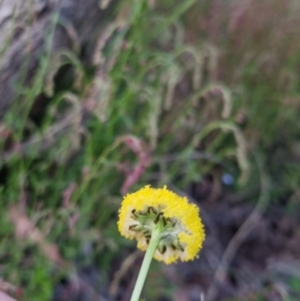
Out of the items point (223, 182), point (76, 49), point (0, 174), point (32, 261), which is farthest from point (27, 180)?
point (223, 182)

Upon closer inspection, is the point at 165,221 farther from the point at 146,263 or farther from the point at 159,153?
the point at 159,153

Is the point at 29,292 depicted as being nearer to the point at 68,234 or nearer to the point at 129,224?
the point at 68,234

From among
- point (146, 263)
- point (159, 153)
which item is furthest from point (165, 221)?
point (159, 153)

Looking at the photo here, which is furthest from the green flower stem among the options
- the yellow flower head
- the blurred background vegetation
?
the blurred background vegetation

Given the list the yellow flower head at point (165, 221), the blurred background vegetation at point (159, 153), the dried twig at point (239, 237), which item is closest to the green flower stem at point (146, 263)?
the yellow flower head at point (165, 221)

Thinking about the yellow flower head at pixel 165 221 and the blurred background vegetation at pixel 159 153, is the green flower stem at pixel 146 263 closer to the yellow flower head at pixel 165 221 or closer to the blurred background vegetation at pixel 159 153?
the yellow flower head at pixel 165 221

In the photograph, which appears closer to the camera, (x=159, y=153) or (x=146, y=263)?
(x=146, y=263)
